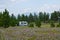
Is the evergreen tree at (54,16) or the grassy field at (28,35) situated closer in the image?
the grassy field at (28,35)

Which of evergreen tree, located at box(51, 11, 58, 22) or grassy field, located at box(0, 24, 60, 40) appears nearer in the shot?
grassy field, located at box(0, 24, 60, 40)

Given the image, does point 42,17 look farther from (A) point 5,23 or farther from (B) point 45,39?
(B) point 45,39

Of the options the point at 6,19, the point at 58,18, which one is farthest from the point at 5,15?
the point at 58,18

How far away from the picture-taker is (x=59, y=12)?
111000 mm

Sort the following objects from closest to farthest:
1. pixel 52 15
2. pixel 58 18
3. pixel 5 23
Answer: pixel 5 23 < pixel 58 18 < pixel 52 15

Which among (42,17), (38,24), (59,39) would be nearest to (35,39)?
(59,39)

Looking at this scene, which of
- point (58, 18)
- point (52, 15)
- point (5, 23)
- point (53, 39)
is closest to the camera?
point (53, 39)

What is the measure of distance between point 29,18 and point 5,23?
56.2 metres

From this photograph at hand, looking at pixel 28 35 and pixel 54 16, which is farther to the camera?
pixel 54 16

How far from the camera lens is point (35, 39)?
13570 mm

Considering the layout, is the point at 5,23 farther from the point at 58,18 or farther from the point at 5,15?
the point at 58,18

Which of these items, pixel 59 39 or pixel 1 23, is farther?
pixel 1 23

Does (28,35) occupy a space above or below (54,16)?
above

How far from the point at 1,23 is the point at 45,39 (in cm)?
4237
